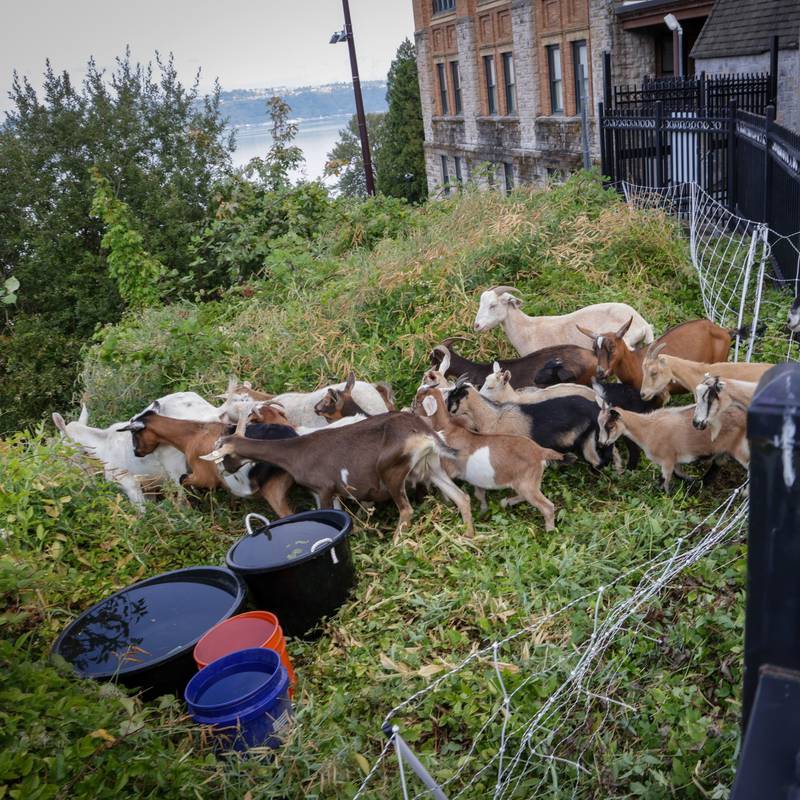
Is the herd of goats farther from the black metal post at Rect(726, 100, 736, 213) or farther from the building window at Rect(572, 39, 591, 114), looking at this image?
the building window at Rect(572, 39, 591, 114)

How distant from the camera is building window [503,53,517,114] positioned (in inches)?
1072

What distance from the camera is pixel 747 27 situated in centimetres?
1644

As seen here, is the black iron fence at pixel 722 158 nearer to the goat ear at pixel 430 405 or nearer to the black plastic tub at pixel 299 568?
the goat ear at pixel 430 405

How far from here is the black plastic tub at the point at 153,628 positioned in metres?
4.33

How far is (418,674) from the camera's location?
4242mm

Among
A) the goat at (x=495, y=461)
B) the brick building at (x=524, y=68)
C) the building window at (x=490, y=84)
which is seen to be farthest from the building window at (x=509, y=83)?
the goat at (x=495, y=461)

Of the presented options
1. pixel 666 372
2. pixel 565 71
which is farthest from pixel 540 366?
pixel 565 71

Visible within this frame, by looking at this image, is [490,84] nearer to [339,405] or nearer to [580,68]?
[580,68]

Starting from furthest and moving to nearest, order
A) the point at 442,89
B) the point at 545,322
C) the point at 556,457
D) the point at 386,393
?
the point at 442,89 → the point at 545,322 → the point at 386,393 → the point at 556,457

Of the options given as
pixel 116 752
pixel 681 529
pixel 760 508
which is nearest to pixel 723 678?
pixel 681 529

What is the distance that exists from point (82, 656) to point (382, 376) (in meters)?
4.40

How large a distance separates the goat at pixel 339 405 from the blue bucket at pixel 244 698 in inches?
115

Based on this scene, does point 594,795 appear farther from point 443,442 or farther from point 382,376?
point 382,376

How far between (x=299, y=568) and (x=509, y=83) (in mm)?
26006
